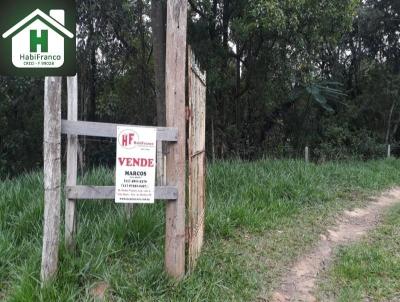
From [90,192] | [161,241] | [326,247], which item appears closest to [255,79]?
[326,247]

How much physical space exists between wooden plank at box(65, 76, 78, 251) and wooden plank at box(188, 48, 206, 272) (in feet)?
3.24

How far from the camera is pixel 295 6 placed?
27.8 ft

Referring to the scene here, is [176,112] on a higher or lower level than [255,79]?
lower

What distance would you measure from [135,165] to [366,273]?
2800 millimetres

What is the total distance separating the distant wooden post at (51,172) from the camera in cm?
342

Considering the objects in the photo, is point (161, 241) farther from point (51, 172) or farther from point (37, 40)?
point (37, 40)

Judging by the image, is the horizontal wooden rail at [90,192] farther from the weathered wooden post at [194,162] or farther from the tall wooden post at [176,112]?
the weathered wooden post at [194,162]

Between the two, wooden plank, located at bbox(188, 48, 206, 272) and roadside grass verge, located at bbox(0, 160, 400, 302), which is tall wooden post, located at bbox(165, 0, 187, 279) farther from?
roadside grass verge, located at bbox(0, 160, 400, 302)

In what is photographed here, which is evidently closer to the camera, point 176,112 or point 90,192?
point 90,192

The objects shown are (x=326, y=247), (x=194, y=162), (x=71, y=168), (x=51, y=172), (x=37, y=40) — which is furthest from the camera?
(x=326, y=247)

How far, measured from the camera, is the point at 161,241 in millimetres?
4684

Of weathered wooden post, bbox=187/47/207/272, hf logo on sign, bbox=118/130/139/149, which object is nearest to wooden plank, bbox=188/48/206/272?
weathered wooden post, bbox=187/47/207/272

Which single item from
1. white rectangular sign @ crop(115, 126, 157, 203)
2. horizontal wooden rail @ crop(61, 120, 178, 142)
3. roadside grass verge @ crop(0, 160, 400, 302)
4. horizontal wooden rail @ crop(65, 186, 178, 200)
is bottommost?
roadside grass verge @ crop(0, 160, 400, 302)

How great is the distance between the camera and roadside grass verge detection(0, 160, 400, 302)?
3.71m
